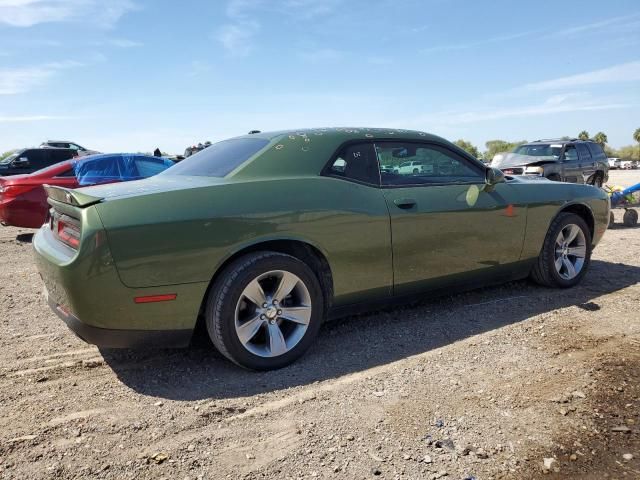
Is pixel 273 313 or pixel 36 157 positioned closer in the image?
A: pixel 273 313

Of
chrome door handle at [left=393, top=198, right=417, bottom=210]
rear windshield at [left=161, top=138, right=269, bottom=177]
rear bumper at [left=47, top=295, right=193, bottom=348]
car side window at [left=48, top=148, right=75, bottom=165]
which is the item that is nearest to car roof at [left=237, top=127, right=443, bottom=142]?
rear windshield at [left=161, top=138, right=269, bottom=177]

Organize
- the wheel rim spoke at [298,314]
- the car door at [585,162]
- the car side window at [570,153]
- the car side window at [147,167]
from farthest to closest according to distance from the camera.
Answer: the car door at [585,162] → the car side window at [570,153] → the car side window at [147,167] → the wheel rim spoke at [298,314]

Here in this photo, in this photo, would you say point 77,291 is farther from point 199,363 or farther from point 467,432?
point 467,432

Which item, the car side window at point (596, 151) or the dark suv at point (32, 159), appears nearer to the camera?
the car side window at point (596, 151)

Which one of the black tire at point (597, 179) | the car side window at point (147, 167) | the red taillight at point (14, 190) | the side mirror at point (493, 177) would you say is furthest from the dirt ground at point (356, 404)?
the black tire at point (597, 179)

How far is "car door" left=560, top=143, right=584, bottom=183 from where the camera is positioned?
1284cm

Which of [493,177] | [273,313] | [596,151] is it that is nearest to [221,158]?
[273,313]

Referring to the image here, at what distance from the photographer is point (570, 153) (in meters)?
13.2

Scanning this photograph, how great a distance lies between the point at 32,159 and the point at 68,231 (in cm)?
1735

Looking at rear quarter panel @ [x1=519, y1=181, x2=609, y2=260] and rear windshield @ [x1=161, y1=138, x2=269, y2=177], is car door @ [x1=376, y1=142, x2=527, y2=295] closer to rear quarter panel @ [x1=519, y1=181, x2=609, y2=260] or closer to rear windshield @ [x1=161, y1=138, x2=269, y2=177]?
rear quarter panel @ [x1=519, y1=181, x2=609, y2=260]

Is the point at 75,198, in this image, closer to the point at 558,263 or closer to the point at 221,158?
the point at 221,158

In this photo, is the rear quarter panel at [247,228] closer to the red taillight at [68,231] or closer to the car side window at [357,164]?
the car side window at [357,164]

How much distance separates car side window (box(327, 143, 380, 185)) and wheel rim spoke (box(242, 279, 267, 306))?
3.10ft

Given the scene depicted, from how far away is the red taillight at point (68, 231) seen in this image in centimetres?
278
